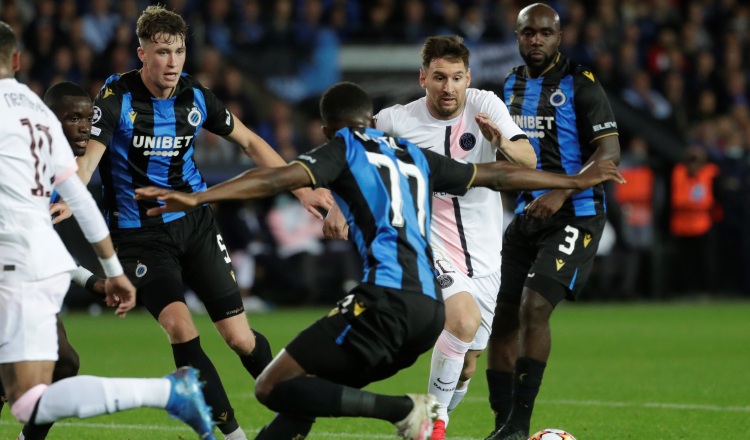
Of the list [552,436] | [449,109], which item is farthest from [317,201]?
[552,436]

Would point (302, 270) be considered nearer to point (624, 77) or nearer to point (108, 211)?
point (624, 77)

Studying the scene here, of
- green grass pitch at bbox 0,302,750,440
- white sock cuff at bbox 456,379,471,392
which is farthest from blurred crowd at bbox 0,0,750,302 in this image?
white sock cuff at bbox 456,379,471,392

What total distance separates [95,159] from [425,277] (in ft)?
7.19

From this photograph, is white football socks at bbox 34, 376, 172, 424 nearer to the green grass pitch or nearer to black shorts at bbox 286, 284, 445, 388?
black shorts at bbox 286, 284, 445, 388

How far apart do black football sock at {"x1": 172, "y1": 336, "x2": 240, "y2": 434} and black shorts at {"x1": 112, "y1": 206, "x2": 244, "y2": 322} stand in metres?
0.29

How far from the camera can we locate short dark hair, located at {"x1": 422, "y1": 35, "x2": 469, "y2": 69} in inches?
277

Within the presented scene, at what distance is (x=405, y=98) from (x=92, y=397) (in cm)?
1383

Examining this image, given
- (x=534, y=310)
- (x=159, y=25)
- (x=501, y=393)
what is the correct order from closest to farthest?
(x=159, y=25), (x=534, y=310), (x=501, y=393)

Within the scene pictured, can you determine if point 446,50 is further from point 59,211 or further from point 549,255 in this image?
point 59,211

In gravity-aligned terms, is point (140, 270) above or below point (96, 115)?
below

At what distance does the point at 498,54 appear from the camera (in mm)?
19016

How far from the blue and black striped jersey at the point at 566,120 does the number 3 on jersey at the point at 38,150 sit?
3495 mm

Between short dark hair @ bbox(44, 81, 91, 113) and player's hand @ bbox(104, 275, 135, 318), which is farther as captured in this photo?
short dark hair @ bbox(44, 81, 91, 113)

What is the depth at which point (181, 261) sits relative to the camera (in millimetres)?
7121
